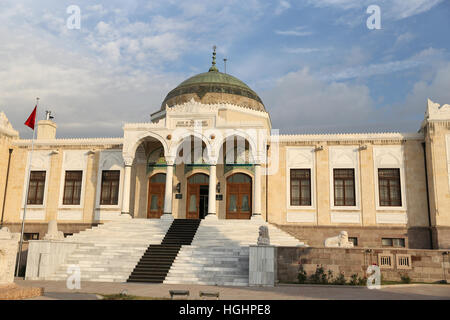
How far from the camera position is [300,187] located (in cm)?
2542

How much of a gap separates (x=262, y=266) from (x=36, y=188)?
1823cm

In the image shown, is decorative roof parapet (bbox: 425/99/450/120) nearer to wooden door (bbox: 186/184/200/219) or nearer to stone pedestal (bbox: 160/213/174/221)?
wooden door (bbox: 186/184/200/219)

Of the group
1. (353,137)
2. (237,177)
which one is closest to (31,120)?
(237,177)

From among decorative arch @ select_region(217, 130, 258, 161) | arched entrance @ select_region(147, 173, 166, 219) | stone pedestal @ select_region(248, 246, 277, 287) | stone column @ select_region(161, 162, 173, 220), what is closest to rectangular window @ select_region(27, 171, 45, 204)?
arched entrance @ select_region(147, 173, 166, 219)

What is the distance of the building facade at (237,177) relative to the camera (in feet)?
78.0

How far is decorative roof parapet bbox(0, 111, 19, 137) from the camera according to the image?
27.8m

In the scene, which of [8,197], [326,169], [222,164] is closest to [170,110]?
[222,164]

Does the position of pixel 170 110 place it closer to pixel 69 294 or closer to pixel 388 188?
pixel 388 188

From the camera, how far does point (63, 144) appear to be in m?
28.1

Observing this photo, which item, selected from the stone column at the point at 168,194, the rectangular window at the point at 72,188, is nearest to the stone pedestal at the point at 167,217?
the stone column at the point at 168,194

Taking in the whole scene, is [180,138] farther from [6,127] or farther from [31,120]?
[6,127]

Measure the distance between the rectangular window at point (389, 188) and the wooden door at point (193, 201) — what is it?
1063 cm
